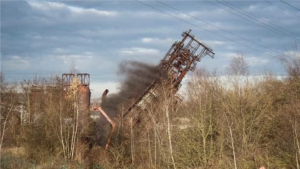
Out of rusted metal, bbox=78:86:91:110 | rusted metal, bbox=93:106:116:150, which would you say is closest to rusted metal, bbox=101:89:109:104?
rusted metal, bbox=93:106:116:150

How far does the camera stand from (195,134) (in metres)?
26.5

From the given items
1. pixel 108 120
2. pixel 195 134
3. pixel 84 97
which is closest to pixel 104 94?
pixel 84 97

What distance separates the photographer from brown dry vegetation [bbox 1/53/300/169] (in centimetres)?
2484

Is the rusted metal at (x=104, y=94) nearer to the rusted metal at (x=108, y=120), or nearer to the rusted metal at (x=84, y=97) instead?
the rusted metal at (x=108, y=120)

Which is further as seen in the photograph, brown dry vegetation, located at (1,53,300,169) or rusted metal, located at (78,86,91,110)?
rusted metal, located at (78,86,91,110)

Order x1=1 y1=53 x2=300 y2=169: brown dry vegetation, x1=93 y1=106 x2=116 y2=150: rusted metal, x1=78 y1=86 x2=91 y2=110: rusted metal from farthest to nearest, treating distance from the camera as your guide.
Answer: x1=78 y1=86 x2=91 y2=110: rusted metal, x1=93 y1=106 x2=116 y2=150: rusted metal, x1=1 y1=53 x2=300 y2=169: brown dry vegetation

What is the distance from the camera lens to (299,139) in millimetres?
21906

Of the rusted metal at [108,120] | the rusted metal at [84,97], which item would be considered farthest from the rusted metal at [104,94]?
the rusted metal at [84,97]

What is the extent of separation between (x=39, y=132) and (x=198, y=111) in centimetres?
1321

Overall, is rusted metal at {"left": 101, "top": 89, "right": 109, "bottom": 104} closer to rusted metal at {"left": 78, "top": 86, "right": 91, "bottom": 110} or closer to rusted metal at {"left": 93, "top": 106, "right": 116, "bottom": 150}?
rusted metal at {"left": 93, "top": 106, "right": 116, "bottom": 150}

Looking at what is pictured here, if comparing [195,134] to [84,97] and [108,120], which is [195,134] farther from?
[84,97]

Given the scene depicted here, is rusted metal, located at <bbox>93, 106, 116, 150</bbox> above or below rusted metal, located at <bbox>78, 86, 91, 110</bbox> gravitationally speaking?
below

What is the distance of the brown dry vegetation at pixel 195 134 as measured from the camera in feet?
81.5

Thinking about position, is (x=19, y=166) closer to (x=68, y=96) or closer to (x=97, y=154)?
(x=97, y=154)
